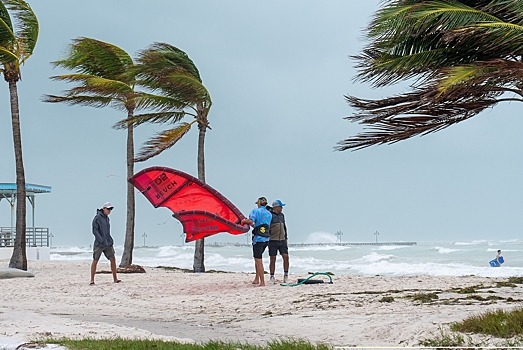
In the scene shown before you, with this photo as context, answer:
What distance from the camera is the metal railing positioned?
35.2 m

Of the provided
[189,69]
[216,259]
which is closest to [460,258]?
[216,259]

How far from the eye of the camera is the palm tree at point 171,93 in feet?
74.4

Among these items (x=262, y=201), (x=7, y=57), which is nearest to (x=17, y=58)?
(x=7, y=57)

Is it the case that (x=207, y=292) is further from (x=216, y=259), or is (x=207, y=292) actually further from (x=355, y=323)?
(x=216, y=259)

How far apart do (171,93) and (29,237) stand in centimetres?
1617

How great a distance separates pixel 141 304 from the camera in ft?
48.1

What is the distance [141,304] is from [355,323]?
609 cm

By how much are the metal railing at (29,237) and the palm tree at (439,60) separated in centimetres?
2542

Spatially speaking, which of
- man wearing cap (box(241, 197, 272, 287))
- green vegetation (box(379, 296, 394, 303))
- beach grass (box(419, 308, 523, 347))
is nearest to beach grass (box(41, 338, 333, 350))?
beach grass (box(419, 308, 523, 347))

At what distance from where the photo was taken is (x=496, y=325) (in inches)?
304

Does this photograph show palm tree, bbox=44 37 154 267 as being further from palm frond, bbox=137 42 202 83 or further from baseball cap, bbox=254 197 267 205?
baseball cap, bbox=254 197 267 205

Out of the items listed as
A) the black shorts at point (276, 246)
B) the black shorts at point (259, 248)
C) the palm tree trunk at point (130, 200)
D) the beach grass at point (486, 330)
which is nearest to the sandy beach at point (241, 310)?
the beach grass at point (486, 330)

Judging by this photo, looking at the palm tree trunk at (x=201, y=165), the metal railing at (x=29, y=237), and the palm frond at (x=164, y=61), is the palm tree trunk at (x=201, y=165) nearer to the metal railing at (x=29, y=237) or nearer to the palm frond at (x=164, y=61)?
the palm frond at (x=164, y=61)

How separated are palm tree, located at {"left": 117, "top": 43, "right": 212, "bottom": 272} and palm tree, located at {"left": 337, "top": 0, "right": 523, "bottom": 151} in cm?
1003
